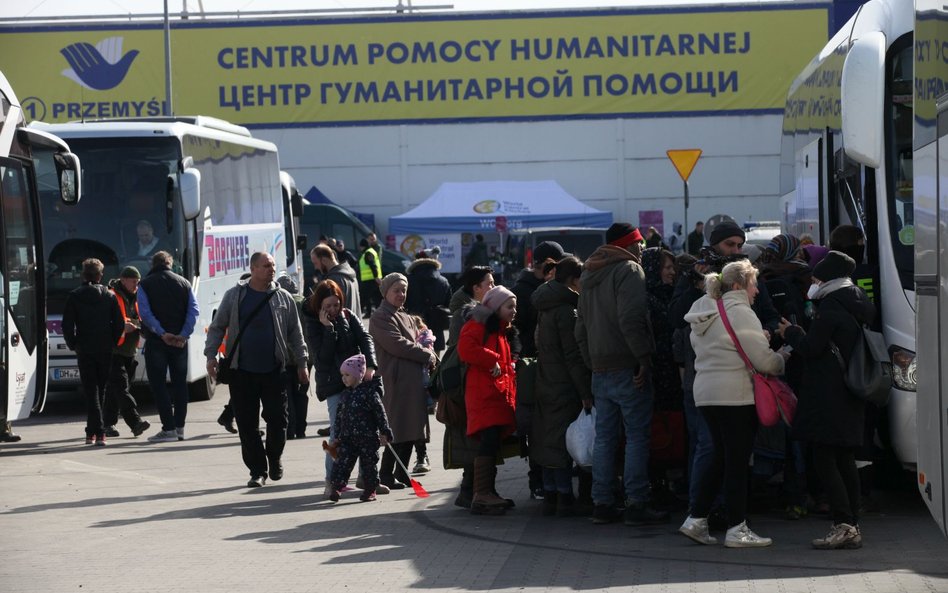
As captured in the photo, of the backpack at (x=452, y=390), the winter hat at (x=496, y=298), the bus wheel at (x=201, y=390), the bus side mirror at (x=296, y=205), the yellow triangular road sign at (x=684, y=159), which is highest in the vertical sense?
the yellow triangular road sign at (x=684, y=159)

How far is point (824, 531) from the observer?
9.09 meters

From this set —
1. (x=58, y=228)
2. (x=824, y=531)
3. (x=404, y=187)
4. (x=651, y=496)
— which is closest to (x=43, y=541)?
(x=651, y=496)

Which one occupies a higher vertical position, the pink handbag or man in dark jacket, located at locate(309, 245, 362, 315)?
man in dark jacket, located at locate(309, 245, 362, 315)

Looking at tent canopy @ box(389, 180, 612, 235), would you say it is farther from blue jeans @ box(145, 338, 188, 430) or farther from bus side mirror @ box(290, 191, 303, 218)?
blue jeans @ box(145, 338, 188, 430)

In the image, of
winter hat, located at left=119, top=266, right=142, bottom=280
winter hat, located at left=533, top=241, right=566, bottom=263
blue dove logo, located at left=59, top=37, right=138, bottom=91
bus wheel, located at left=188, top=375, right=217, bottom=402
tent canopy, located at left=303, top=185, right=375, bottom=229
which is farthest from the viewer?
blue dove logo, located at left=59, top=37, right=138, bottom=91

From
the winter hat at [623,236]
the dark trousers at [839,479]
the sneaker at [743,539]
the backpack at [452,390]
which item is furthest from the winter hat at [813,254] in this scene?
the backpack at [452,390]

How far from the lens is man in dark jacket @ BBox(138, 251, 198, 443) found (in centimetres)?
1477

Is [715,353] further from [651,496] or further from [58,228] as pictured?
[58,228]

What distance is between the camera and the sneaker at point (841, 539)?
836 cm

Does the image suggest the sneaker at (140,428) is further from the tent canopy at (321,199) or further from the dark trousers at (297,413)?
the tent canopy at (321,199)

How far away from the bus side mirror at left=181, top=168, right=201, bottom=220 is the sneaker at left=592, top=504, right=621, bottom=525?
8.39 m

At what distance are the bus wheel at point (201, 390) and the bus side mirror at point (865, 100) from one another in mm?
11269

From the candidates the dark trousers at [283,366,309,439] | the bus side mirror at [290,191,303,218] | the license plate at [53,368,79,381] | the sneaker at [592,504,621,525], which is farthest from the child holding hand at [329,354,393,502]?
the bus side mirror at [290,191,303,218]

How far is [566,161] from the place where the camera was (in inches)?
1877
